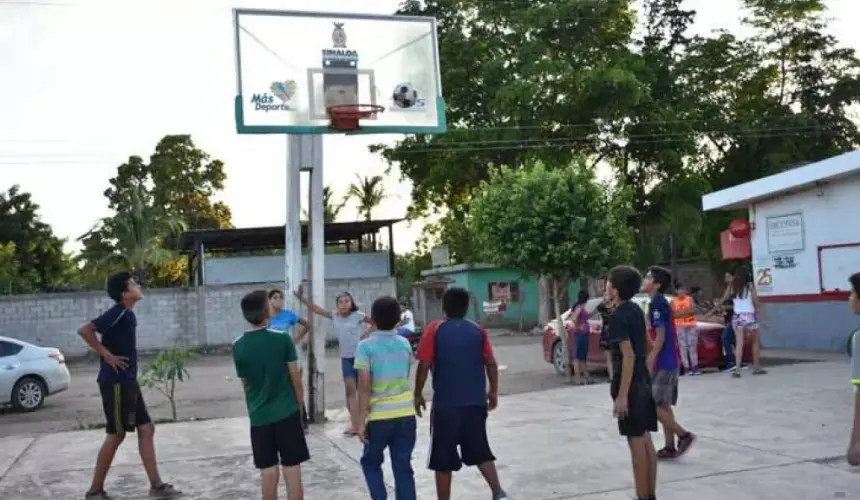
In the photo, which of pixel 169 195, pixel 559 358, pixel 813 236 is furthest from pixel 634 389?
pixel 169 195

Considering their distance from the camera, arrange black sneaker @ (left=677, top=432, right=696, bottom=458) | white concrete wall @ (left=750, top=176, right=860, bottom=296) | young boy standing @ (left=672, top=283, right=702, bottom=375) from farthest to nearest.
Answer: white concrete wall @ (left=750, top=176, right=860, bottom=296) → young boy standing @ (left=672, top=283, right=702, bottom=375) → black sneaker @ (left=677, top=432, right=696, bottom=458)

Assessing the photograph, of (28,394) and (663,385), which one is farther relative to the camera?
(28,394)

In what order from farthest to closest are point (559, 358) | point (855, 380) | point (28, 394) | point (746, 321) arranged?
point (559, 358)
point (28, 394)
point (746, 321)
point (855, 380)

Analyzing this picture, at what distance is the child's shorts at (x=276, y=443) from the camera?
573 cm

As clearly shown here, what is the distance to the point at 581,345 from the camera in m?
14.2

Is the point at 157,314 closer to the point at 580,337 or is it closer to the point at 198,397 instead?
the point at 198,397

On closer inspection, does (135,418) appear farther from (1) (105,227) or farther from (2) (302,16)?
(1) (105,227)

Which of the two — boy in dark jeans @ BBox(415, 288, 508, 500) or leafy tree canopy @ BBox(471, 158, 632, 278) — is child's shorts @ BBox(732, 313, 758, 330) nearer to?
leafy tree canopy @ BBox(471, 158, 632, 278)

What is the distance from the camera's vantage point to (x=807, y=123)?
107 ft

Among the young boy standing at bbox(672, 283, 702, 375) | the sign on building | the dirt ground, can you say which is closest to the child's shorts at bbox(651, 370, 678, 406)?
the young boy standing at bbox(672, 283, 702, 375)

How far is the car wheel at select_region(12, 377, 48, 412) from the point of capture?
1509 centimetres

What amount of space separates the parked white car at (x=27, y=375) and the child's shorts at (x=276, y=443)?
10.9 metres

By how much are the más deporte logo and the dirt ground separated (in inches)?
178

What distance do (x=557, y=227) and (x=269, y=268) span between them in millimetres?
19850
